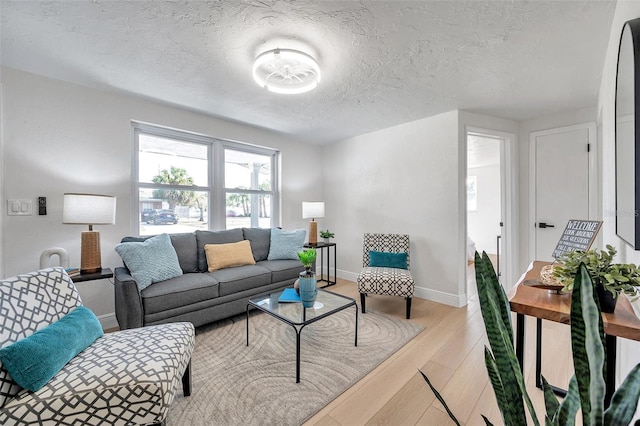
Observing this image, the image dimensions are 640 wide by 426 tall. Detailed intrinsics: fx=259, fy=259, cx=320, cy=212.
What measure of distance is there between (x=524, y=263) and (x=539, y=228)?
48 centimetres

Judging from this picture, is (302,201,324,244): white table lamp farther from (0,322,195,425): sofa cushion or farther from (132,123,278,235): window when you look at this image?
(0,322,195,425): sofa cushion

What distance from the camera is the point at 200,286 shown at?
7.86ft

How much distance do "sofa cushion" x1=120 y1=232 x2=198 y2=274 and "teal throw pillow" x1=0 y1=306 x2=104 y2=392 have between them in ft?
4.67

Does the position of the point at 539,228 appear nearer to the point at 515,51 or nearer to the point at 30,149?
the point at 515,51

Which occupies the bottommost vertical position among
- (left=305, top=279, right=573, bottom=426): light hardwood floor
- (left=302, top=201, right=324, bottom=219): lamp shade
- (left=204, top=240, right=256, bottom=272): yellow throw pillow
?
(left=305, top=279, right=573, bottom=426): light hardwood floor

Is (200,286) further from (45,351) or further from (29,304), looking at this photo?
(45,351)

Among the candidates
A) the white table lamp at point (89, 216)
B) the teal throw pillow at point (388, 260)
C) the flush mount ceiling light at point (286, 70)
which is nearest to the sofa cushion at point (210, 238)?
the white table lamp at point (89, 216)

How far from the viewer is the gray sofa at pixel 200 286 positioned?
2096 mm

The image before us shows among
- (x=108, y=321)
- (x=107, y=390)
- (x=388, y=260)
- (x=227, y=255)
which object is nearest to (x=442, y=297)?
(x=388, y=260)

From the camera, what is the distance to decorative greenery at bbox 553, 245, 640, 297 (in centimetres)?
94

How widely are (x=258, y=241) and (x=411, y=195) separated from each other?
2.15 metres

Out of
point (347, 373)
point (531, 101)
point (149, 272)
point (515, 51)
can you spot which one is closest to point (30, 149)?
point (149, 272)

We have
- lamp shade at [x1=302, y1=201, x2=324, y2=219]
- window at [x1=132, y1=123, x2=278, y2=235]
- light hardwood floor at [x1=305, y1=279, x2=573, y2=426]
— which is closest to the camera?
light hardwood floor at [x1=305, y1=279, x2=573, y2=426]

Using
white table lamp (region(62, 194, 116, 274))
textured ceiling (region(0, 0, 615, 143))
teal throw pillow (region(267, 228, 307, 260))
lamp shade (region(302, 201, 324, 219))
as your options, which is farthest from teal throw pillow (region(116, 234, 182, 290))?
lamp shade (region(302, 201, 324, 219))
